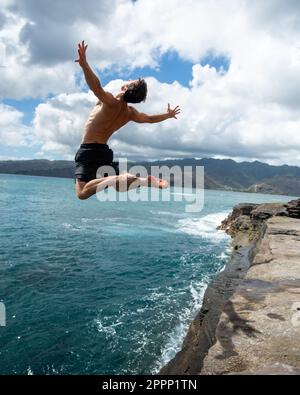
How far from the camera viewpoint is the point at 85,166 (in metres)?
7.96

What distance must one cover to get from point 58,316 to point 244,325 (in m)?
12.6

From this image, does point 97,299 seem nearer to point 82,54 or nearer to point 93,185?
point 93,185

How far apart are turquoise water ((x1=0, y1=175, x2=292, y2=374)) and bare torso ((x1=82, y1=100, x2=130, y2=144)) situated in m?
8.96

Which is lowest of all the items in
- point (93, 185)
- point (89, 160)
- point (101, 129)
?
point (93, 185)

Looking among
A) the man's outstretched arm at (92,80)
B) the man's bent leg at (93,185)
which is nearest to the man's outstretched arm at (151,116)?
the man's outstretched arm at (92,80)

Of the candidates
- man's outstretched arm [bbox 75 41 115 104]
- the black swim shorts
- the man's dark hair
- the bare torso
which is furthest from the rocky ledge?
man's outstretched arm [bbox 75 41 115 104]

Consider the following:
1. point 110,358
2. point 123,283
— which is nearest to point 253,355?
point 110,358

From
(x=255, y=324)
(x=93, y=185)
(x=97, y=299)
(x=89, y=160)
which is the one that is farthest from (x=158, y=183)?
(x=97, y=299)

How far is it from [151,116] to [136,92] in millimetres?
1162

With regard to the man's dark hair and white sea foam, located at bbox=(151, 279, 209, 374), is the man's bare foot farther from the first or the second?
white sea foam, located at bbox=(151, 279, 209, 374)

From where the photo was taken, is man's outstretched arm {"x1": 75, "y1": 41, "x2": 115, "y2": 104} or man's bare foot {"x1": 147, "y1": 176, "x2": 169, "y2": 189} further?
man's outstretched arm {"x1": 75, "y1": 41, "x2": 115, "y2": 104}

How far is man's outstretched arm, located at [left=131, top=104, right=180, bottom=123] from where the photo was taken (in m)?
8.34

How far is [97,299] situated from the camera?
19.6 meters

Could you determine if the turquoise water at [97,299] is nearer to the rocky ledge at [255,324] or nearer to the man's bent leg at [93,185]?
the rocky ledge at [255,324]
